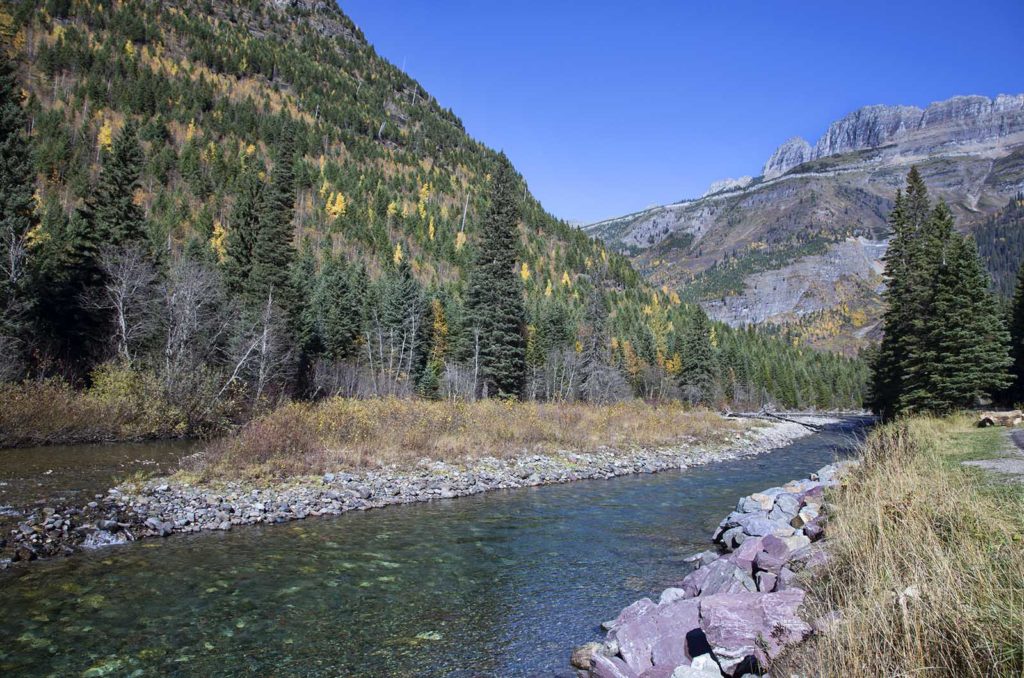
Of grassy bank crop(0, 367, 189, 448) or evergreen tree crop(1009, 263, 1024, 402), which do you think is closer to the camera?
grassy bank crop(0, 367, 189, 448)

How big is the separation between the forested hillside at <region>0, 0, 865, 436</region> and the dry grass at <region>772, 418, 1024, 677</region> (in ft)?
93.2

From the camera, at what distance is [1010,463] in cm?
1142

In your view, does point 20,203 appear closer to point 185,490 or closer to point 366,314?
point 185,490

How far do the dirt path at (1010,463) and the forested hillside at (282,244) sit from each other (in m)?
29.7

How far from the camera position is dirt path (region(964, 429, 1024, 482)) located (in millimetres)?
10164

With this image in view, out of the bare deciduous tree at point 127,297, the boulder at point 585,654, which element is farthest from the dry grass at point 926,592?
the bare deciduous tree at point 127,297

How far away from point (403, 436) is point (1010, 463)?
1989cm

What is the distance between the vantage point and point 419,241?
107000mm

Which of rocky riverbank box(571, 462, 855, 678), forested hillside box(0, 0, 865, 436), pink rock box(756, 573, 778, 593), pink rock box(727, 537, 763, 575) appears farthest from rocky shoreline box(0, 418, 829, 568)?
forested hillside box(0, 0, 865, 436)

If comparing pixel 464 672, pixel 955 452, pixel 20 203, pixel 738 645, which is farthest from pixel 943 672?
pixel 20 203

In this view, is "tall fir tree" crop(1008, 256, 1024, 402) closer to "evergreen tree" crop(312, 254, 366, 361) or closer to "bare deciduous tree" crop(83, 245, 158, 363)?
"evergreen tree" crop(312, 254, 366, 361)

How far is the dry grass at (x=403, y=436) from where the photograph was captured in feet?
62.5

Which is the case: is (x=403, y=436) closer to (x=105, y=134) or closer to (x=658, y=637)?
(x=658, y=637)

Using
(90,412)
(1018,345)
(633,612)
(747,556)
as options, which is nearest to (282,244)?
(90,412)
